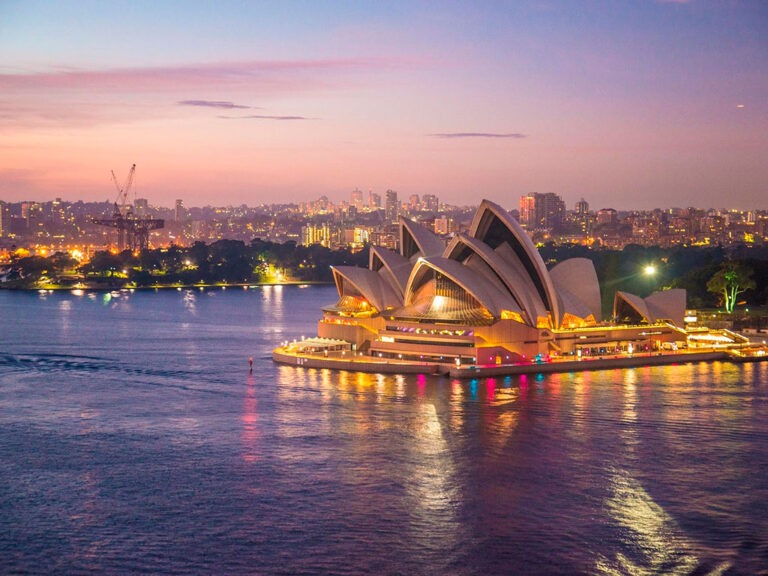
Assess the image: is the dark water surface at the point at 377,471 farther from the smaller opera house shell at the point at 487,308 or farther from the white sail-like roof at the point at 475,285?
the white sail-like roof at the point at 475,285

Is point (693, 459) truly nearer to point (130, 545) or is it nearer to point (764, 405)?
point (764, 405)

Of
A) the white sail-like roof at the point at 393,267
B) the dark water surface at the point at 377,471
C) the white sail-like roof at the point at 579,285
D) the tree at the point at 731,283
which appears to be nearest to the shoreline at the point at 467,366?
the dark water surface at the point at 377,471

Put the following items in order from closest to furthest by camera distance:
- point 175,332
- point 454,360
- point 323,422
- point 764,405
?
point 323,422 → point 764,405 → point 454,360 → point 175,332

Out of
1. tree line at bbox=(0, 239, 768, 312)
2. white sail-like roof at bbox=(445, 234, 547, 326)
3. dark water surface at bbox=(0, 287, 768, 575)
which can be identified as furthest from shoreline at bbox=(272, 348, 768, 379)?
tree line at bbox=(0, 239, 768, 312)

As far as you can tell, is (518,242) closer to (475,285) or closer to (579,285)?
(475,285)

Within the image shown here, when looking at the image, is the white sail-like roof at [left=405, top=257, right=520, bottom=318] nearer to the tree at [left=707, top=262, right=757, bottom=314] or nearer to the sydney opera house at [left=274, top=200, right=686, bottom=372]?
the sydney opera house at [left=274, top=200, right=686, bottom=372]

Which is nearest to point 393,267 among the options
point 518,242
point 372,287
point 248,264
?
point 372,287

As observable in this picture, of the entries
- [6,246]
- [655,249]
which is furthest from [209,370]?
[6,246]
